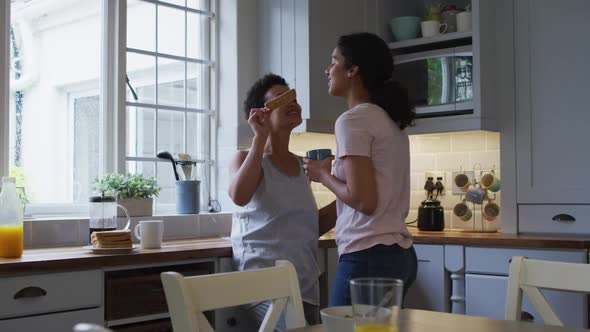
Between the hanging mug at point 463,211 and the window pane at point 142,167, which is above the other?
the window pane at point 142,167

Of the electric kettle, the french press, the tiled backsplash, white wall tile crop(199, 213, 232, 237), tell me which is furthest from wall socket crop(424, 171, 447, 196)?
the french press

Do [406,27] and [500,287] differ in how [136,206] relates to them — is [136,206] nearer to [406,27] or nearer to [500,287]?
[500,287]

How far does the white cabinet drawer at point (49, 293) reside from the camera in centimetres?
240

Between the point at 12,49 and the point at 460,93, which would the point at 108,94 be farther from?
the point at 460,93

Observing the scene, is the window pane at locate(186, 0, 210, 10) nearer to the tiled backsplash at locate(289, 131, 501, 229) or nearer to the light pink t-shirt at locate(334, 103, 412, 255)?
the tiled backsplash at locate(289, 131, 501, 229)

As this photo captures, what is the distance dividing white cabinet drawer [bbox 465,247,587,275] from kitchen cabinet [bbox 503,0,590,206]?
41cm

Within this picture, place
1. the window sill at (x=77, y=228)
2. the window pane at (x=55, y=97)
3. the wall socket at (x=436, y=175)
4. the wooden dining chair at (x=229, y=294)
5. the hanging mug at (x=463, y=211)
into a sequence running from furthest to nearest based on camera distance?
the wall socket at (x=436, y=175) → the hanging mug at (x=463, y=211) → the window pane at (x=55, y=97) → the window sill at (x=77, y=228) → the wooden dining chair at (x=229, y=294)

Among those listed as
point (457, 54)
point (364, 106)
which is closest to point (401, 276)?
point (364, 106)

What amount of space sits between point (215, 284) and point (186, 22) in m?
2.70

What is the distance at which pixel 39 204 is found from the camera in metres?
3.43

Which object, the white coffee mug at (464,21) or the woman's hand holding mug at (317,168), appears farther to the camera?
the white coffee mug at (464,21)

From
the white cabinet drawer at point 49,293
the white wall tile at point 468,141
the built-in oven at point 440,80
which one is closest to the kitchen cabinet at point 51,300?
the white cabinet drawer at point 49,293

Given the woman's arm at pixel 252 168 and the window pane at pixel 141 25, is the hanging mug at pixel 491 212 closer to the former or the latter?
the woman's arm at pixel 252 168

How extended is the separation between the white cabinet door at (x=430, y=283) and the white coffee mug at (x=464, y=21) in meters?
1.20
